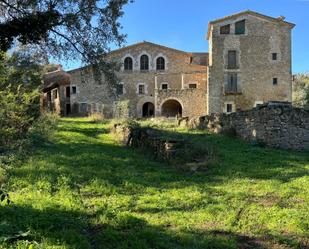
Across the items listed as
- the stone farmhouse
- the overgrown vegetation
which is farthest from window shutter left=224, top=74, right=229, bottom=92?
the overgrown vegetation

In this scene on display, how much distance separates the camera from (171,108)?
136 ft

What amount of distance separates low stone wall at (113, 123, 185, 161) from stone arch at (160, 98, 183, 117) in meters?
21.8

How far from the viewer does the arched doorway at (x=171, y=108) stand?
40.5 metres

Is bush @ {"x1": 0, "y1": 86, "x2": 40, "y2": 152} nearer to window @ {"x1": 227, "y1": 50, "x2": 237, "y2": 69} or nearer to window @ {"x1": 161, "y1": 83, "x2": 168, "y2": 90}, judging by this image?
window @ {"x1": 227, "y1": 50, "x2": 237, "y2": 69}

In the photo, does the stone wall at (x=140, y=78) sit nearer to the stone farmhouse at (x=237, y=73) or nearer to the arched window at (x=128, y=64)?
the arched window at (x=128, y=64)

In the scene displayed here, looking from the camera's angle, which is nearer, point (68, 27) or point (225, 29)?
point (68, 27)

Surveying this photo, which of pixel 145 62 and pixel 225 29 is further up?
pixel 225 29

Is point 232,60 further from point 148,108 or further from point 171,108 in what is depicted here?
point 148,108

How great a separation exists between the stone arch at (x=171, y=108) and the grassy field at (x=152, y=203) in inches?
1070

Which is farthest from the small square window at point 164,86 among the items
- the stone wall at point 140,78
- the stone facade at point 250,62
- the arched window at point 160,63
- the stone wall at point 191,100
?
the stone facade at point 250,62

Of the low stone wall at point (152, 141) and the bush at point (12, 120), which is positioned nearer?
the bush at point (12, 120)

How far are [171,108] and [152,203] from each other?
33.8 metres

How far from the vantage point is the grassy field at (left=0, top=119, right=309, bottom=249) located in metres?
5.93

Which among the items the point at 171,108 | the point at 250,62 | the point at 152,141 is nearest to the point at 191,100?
the point at 171,108
